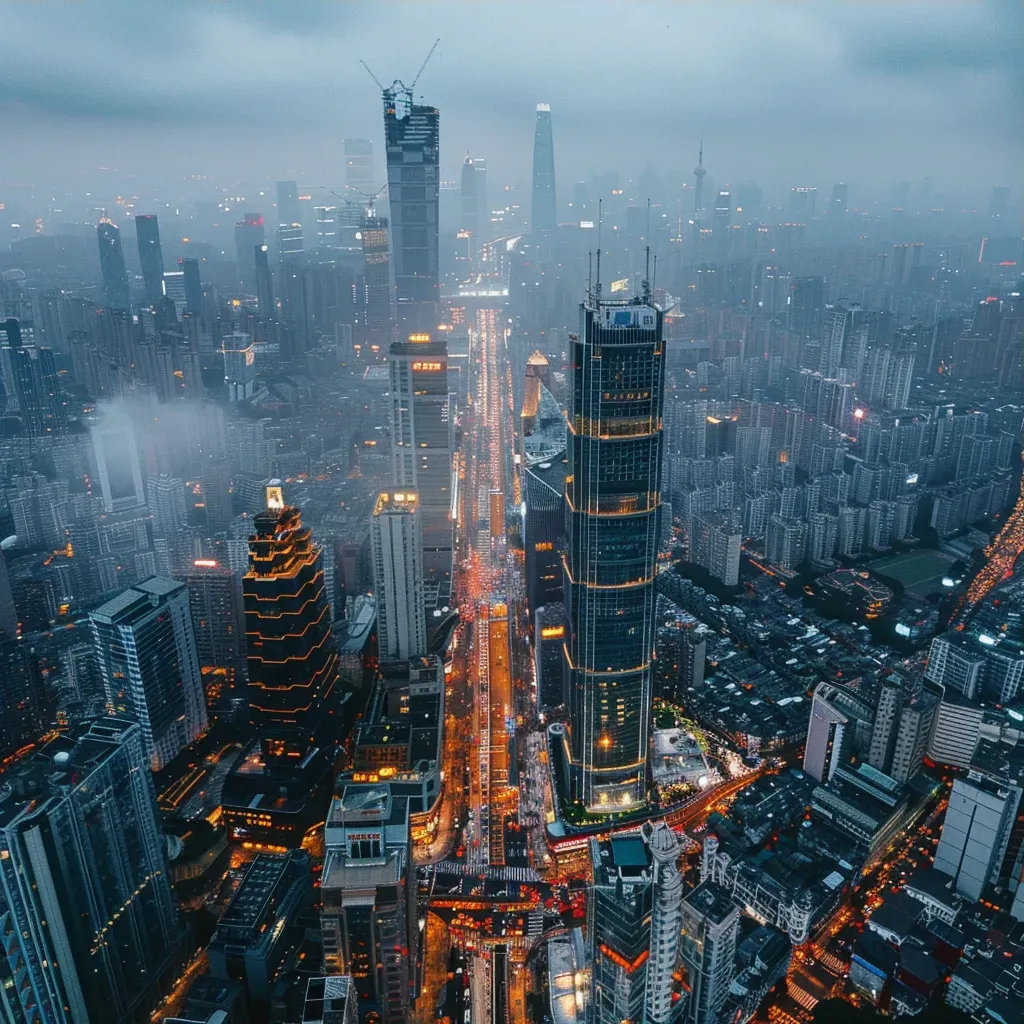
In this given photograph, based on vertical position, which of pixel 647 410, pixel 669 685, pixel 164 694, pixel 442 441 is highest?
pixel 647 410

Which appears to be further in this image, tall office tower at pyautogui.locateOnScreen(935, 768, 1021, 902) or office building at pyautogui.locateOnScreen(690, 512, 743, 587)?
office building at pyautogui.locateOnScreen(690, 512, 743, 587)

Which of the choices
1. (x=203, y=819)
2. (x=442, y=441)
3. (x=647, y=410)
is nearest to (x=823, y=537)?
(x=442, y=441)

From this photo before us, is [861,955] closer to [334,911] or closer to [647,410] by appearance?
[334,911]

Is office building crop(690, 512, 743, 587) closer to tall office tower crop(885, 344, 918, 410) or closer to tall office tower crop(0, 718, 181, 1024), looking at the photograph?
tall office tower crop(885, 344, 918, 410)

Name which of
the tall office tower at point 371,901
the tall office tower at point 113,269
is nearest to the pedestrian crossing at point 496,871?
the tall office tower at point 371,901

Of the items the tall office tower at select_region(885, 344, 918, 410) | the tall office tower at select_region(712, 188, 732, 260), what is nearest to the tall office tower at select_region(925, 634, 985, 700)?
the tall office tower at select_region(885, 344, 918, 410)

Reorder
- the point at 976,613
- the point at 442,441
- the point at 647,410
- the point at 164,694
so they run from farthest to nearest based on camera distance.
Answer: the point at 442,441 < the point at 976,613 < the point at 164,694 < the point at 647,410

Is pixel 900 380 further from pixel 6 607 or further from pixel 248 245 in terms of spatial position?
pixel 248 245
